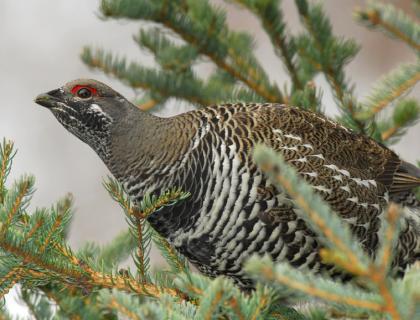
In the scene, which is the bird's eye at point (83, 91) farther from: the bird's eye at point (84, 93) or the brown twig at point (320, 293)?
the brown twig at point (320, 293)

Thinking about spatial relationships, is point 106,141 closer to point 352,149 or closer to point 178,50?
point 178,50

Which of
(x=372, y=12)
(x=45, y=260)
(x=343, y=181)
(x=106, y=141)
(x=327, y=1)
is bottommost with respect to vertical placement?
(x=45, y=260)

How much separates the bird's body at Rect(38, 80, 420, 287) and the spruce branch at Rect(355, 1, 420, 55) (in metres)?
0.76

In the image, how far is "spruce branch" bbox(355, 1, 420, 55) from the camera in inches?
105

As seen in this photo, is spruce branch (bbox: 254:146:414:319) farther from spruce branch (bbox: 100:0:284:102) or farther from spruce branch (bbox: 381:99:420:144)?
spruce branch (bbox: 100:0:284:102)

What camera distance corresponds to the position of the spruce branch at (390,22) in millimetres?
2672

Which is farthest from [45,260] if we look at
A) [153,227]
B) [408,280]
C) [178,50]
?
[178,50]

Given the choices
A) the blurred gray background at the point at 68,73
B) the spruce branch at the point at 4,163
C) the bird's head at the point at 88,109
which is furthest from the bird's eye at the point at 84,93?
the blurred gray background at the point at 68,73

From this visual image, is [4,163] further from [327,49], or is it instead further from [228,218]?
[327,49]

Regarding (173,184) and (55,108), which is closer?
(173,184)

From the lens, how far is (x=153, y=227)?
3365mm

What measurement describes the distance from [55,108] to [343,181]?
1.57m

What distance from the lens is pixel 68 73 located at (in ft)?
32.5

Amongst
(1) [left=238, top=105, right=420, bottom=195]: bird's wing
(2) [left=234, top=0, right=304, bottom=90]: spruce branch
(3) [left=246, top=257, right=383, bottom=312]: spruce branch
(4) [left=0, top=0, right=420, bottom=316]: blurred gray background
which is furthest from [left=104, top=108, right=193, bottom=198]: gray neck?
(4) [left=0, top=0, right=420, bottom=316]: blurred gray background
